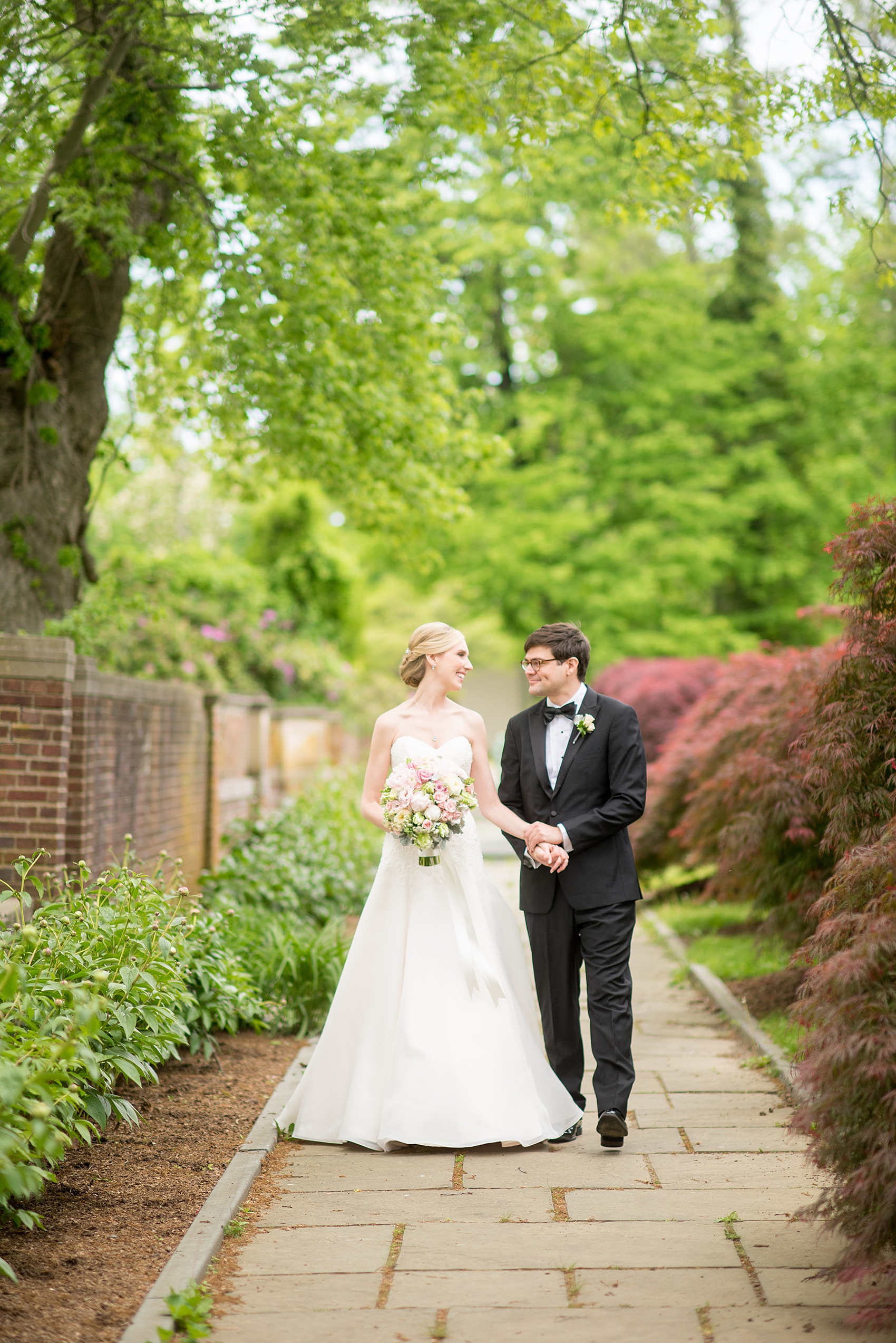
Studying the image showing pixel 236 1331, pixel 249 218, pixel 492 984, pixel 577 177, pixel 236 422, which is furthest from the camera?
pixel 577 177

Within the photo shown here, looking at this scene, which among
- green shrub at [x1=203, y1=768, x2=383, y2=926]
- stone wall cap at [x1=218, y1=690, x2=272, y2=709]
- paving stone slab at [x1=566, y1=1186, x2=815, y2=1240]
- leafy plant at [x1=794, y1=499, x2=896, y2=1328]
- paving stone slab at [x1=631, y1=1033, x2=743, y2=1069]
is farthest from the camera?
stone wall cap at [x1=218, y1=690, x2=272, y2=709]

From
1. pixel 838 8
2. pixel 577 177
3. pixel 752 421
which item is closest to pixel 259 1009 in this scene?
pixel 838 8

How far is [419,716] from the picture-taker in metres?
5.90

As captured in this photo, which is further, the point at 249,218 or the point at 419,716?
the point at 249,218

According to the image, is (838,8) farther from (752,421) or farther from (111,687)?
(752,421)

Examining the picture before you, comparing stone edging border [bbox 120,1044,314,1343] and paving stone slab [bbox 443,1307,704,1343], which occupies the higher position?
paving stone slab [bbox 443,1307,704,1343]

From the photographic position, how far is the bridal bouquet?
17.8 ft

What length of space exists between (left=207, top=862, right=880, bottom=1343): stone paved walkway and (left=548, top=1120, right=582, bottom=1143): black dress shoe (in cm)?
6

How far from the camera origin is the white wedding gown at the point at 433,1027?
5262 millimetres

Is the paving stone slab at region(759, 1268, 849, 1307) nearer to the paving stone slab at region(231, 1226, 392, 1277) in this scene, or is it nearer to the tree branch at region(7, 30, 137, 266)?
the paving stone slab at region(231, 1226, 392, 1277)

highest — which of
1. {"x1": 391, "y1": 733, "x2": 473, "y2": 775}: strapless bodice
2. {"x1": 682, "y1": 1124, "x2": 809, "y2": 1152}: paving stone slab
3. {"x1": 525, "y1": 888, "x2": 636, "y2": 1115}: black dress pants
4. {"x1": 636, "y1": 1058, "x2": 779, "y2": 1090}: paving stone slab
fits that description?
{"x1": 391, "y1": 733, "x2": 473, "y2": 775}: strapless bodice

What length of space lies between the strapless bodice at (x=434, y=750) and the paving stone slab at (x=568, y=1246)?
80.1 inches

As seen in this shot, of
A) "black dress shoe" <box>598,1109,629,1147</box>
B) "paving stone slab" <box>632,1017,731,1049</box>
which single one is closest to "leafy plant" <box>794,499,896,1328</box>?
"black dress shoe" <box>598,1109,629,1147</box>

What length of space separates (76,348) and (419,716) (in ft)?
15.6
